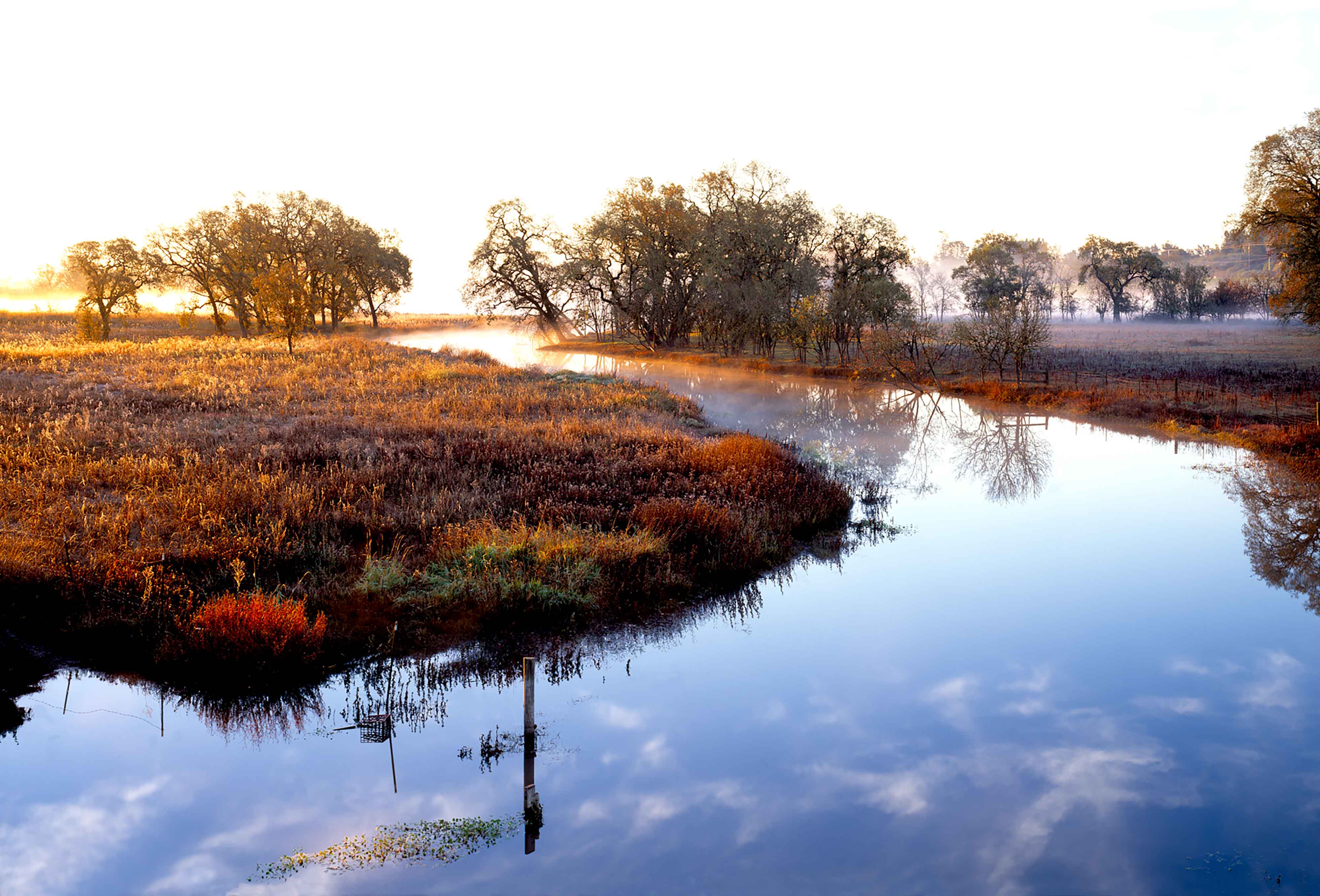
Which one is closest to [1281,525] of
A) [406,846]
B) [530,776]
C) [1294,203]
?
[530,776]

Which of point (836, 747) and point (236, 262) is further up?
point (236, 262)

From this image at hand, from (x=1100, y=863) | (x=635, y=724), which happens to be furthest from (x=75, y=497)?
(x=1100, y=863)

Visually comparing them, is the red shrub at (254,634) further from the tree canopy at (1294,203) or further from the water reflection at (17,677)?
the tree canopy at (1294,203)

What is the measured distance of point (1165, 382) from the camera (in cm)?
3475

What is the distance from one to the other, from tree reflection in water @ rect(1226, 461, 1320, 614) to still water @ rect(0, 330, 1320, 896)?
227mm

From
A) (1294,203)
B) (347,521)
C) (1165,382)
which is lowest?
(347,521)

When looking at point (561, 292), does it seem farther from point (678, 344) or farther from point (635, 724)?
point (635, 724)

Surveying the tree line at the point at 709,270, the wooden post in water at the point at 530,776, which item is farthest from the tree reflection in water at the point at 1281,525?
the tree line at the point at 709,270

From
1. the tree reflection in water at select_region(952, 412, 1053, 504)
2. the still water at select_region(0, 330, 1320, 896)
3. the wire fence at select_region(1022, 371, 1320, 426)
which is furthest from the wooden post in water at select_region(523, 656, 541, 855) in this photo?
the wire fence at select_region(1022, 371, 1320, 426)

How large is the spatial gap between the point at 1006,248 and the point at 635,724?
96331 millimetres

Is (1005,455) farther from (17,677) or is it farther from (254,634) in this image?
(17,677)

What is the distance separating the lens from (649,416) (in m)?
24.3

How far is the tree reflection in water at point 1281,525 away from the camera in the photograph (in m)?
12.9

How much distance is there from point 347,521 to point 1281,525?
18.1 m
